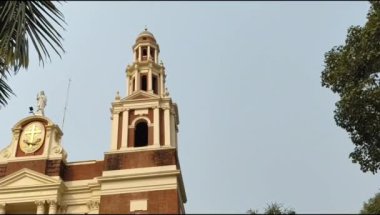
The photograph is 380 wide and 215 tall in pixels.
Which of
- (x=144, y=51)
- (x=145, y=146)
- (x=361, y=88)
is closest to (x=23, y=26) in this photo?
(x=361, y=88)

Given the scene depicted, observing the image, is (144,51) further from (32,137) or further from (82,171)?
(82,171)

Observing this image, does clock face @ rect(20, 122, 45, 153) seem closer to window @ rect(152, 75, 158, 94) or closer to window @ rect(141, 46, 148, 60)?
window @ rect(152, 75, 158, 94)

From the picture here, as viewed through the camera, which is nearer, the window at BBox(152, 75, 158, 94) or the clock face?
the clock face

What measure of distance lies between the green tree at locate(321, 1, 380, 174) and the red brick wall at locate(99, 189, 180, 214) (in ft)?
23.2

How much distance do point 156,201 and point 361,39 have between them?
385 inches

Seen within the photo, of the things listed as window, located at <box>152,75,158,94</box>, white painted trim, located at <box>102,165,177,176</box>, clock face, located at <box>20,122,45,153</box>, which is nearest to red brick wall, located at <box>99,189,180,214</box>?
white painted trim, located at <box>102,165,177,176</box>

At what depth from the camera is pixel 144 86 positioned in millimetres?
26344

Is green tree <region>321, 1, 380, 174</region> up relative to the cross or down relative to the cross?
down

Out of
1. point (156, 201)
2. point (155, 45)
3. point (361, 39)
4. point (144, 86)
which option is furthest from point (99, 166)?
point (361, 39)

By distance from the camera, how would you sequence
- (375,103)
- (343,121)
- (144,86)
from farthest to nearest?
(144,86) → (343,121) → (375,103)

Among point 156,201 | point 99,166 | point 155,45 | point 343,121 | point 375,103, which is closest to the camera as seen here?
point 375,103

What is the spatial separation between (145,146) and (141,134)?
48.6 inches

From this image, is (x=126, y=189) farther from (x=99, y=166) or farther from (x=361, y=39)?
(x=361, y=39)

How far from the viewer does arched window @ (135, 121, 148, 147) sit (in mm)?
23406
